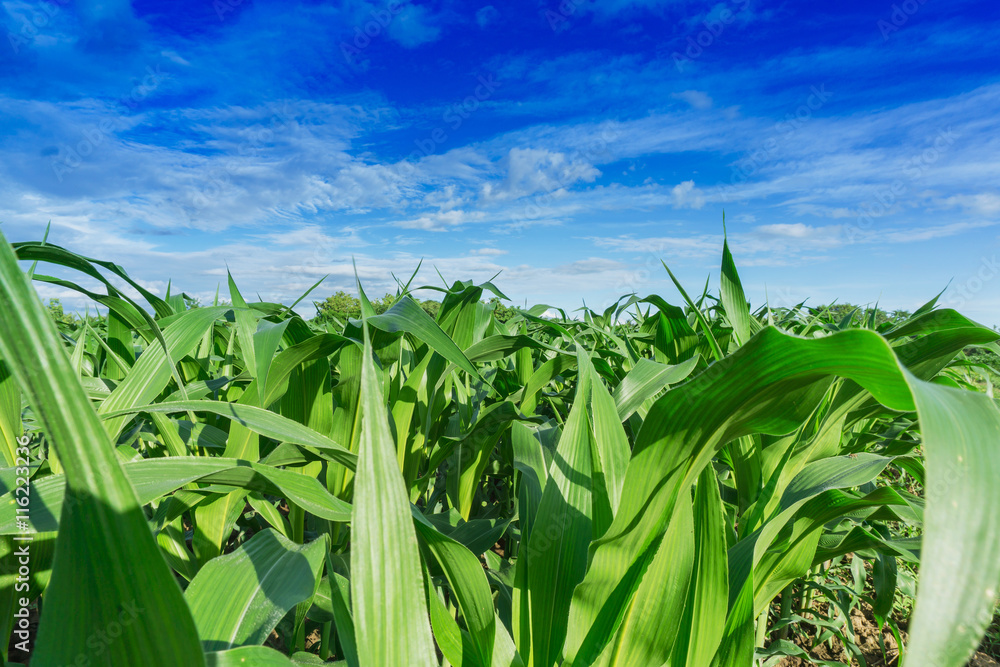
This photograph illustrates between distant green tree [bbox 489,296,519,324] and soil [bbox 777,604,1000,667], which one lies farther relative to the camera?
distant green tree [bbox 489,296,519,324]

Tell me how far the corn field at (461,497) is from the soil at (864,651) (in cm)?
11

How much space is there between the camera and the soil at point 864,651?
1.22m

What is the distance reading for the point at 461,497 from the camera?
1082 mm

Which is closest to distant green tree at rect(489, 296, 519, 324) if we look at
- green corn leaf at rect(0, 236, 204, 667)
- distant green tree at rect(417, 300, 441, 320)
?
distant green tree at rect(417, 300, 441, 320)

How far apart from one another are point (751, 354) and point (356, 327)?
55 cm

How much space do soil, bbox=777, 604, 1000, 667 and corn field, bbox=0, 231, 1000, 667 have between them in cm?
11

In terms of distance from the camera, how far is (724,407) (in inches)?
14.7

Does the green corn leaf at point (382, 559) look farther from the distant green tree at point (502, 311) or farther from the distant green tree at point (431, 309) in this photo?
the distant green tree at point (502, 311)

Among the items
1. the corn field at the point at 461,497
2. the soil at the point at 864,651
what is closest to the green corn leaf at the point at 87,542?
the corn field at the point at 461,497

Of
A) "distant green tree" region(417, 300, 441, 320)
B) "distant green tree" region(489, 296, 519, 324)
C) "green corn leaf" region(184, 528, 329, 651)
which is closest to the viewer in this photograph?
"green corn leaf" region(184, 528, 329, 651)

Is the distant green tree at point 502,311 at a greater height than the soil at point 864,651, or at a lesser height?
greater

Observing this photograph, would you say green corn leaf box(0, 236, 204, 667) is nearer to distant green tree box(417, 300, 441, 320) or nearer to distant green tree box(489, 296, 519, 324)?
distant green tree box(417, 300, 441, 320)

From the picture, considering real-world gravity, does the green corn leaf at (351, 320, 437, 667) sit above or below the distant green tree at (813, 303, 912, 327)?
below

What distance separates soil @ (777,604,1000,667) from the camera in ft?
4.00
